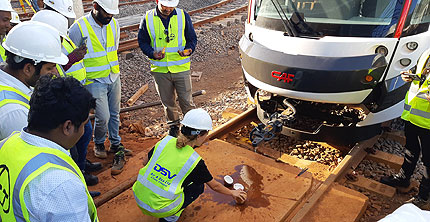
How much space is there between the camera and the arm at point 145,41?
463cm

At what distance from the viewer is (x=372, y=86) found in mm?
3859

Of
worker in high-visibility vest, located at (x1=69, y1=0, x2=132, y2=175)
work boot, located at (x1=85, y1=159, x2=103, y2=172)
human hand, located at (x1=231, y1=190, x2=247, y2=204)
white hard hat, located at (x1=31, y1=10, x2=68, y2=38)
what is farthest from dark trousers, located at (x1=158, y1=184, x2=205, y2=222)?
white hard hat, located at (x1=31, y1=10, x2=68, y2=38)

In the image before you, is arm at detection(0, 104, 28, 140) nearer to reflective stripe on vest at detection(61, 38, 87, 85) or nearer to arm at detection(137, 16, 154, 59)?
reflective stripe on vest at detection(61, 38, 87, 85)

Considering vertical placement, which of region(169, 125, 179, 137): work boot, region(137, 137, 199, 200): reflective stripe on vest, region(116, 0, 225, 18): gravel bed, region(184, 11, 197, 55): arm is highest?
region(184, 11, 197, 55): arm

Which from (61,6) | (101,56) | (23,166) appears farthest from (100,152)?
(23,166)

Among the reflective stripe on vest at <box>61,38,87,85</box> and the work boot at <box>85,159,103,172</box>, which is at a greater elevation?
the reflective stripe on vest at <box>61,38,87,85</box>

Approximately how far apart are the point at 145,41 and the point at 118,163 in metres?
1.85

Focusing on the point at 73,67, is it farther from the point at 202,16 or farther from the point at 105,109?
the point at 202,16

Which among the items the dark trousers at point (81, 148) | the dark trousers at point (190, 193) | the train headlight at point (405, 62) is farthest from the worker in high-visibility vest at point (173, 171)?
the train headlight at point (405, 62)

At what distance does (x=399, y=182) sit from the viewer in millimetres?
3863

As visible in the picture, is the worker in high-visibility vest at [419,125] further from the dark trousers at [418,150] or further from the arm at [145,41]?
the arm at [145,41]

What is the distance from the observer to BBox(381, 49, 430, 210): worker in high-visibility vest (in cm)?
329

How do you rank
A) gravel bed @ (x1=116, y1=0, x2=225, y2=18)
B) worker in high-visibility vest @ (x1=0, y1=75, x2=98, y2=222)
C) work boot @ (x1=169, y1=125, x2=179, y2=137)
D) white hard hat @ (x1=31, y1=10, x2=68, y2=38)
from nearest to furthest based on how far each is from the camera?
worker in high-visibility vest @ (x1=0, y1=75, x2=98, y2=222) < white hard hat @ (x1=31, y1=10, x2=68, y2=38) < work boot @ (x1=169, y1=125, x2=179, y2=137) < gravel bed @ (x1=116, y1=0, x2=225, y2=18)

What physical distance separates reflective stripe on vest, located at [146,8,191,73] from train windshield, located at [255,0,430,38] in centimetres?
135
